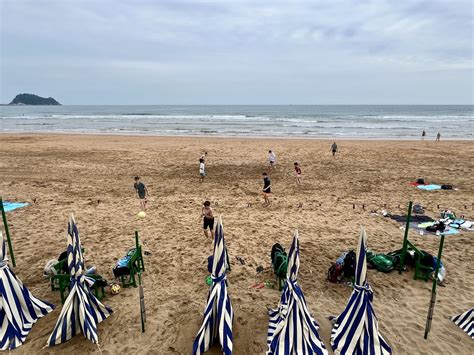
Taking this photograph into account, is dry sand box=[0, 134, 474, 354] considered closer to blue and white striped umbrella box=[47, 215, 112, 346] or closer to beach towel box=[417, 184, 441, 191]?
blue and white striped umbrella box=[47, 215, 112, 346]

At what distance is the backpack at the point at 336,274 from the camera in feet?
23.6

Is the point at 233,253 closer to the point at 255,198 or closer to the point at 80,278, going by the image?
the point at 80,278

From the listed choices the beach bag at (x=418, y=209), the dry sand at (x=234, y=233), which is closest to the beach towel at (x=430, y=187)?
the dry sand at (x=234, y=233)

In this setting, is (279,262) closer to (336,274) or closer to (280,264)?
(280,264)

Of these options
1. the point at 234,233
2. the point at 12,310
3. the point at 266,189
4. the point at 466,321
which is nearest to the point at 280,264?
the point at 234,233

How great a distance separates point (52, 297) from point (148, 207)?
5767mm

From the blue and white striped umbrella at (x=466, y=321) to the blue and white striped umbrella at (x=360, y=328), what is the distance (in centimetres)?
180

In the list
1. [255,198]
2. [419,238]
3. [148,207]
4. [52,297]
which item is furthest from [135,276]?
[419,238]

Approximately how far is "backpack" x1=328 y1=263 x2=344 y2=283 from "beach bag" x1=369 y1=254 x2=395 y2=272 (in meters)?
1.12

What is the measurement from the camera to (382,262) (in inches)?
302

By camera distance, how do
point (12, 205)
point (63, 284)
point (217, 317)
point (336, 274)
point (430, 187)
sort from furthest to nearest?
point (430, 187)
point (12, 205)
point (336, 274)
point (63, 284)
point (217, 317)

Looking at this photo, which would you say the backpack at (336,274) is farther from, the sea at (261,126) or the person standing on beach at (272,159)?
the sea at (261,126)

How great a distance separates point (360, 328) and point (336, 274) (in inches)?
85.1

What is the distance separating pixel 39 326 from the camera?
225 inches
